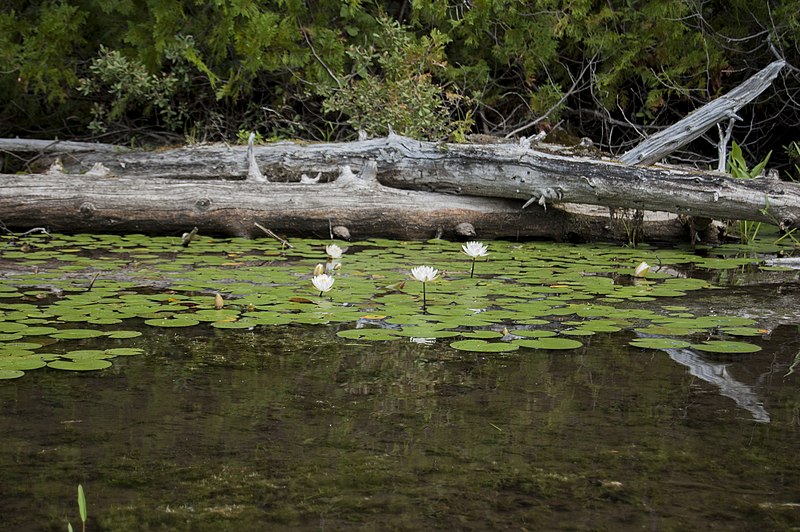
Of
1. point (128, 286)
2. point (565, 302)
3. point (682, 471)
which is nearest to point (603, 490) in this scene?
point (682, 471)

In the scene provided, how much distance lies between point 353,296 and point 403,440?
1.67 meters

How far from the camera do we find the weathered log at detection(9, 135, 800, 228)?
5082mm

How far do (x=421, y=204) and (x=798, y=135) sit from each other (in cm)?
438

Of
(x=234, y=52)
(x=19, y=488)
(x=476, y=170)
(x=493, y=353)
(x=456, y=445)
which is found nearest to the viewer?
(x=19, y=488)

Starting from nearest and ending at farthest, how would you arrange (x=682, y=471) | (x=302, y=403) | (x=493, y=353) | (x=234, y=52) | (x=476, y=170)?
(x=682, y=471) → (x=302, y=403) → (x=493, y=353) → (x=476, y=170) → (x=234, y=52)

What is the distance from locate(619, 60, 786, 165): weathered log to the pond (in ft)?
5.35

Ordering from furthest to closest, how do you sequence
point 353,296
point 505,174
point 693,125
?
point 693,125
point 505,174
point 353,296

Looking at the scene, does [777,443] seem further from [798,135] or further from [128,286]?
[798,135]

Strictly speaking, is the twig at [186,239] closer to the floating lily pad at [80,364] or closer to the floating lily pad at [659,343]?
the floating lily pad at [80,364]

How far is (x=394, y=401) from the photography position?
224cm

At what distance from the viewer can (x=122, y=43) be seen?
7.96 metres

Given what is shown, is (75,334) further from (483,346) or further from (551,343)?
(551,343)

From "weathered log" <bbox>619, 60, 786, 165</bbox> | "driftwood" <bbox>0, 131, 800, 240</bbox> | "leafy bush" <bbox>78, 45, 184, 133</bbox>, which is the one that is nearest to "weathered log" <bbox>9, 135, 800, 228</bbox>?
"driftwood" <bbox>0, 131, 800, 240</bbox>

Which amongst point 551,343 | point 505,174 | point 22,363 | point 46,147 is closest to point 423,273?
point 551,343
